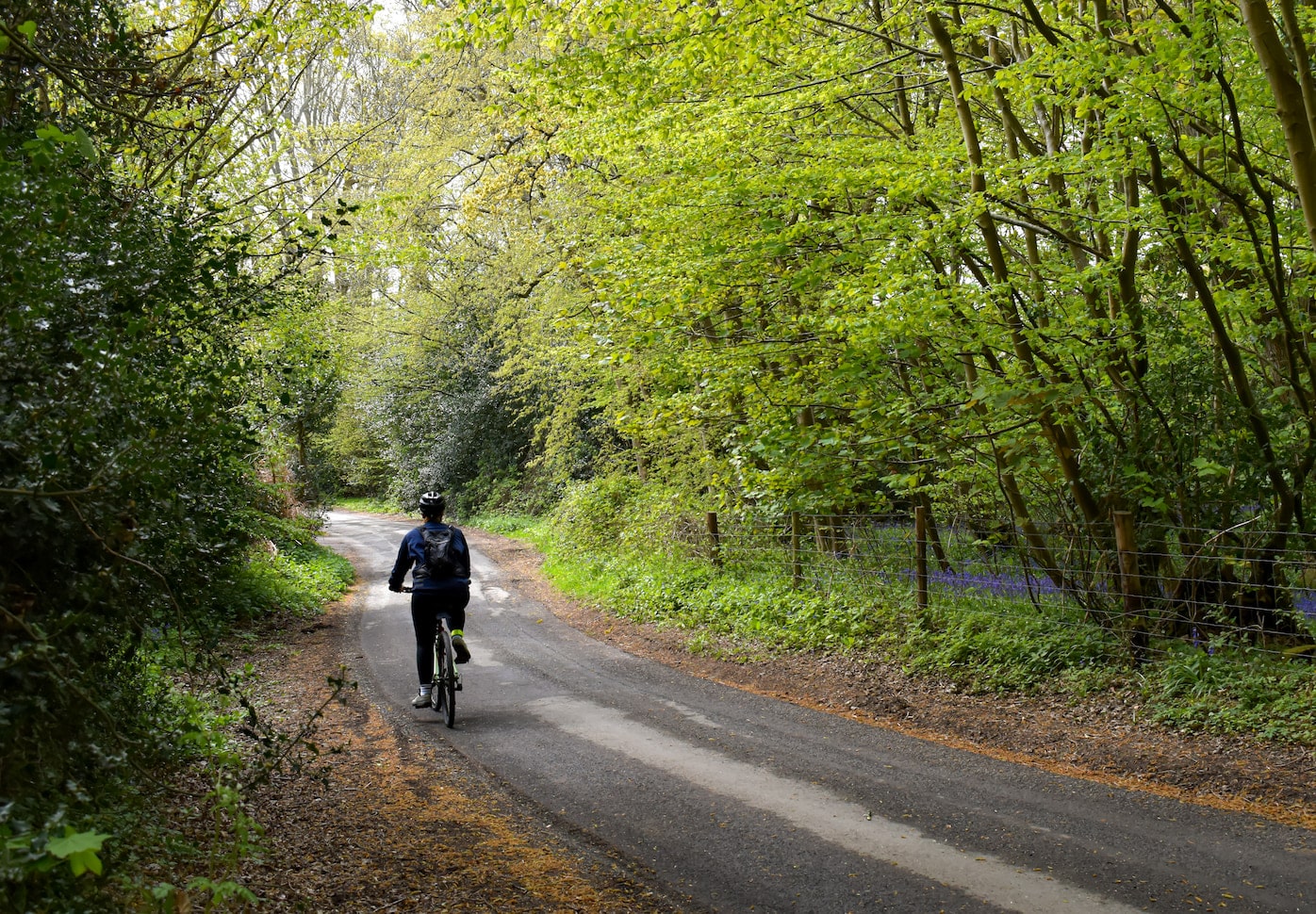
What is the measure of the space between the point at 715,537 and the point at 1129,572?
6.73 m

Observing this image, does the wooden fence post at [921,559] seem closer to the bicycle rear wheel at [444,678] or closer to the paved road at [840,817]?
the paved road at [840,817]

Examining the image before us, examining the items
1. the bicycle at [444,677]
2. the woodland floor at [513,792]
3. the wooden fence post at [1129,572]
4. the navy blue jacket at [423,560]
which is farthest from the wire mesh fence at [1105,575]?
the bicycle at [444,677]

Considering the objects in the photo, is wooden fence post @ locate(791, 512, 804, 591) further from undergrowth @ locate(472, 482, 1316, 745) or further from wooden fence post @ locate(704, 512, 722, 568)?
wooden fence post @ locate(704, 512, 722, 568)

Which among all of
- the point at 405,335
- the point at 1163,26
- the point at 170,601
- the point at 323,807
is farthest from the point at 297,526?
the point at 1163,26

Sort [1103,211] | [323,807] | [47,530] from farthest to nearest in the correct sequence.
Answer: [1103,211] < [323,807] < [47,530]

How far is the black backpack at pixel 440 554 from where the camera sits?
886 centimetres

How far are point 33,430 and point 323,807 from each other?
3665mm

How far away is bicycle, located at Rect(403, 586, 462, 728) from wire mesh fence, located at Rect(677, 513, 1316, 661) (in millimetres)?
4874

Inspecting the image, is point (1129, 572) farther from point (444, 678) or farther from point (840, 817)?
point (444, 678)

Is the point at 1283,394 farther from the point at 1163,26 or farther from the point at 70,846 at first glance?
the point at 70,846

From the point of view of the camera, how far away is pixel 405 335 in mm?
30328

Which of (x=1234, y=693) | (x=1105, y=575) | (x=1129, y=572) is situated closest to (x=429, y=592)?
(x=1105, y=575)

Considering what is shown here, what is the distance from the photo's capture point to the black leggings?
889 centimetres

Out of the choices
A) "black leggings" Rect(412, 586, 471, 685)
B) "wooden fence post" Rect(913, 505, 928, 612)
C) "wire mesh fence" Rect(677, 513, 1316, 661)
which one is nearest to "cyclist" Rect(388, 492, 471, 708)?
"black leggings" Rect(412, 586, 471, 685)
